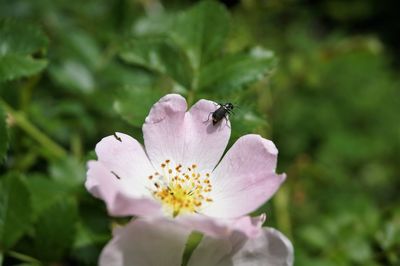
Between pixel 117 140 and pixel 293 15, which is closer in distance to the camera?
pixel 117 140

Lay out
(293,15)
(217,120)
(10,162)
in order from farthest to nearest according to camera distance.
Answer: (293,15) → (10,162) → (217,120)

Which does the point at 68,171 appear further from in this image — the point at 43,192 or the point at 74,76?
the point at 74,76

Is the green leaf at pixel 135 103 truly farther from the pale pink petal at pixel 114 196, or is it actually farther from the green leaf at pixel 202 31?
the pale pink petal at pixel 114 196

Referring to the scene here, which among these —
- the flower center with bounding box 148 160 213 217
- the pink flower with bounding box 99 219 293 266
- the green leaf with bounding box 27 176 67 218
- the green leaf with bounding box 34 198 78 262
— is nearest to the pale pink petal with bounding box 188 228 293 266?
the pink flower with bounding box 99 219 293 266

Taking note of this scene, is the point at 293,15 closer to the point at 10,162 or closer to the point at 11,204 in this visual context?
the point at 10,162

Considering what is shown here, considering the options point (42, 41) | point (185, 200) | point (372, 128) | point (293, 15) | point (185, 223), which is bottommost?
point (372, 128)

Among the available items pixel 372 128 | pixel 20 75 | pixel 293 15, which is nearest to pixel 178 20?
pixel 20 75

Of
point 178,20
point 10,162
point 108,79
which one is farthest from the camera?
point 108,79
